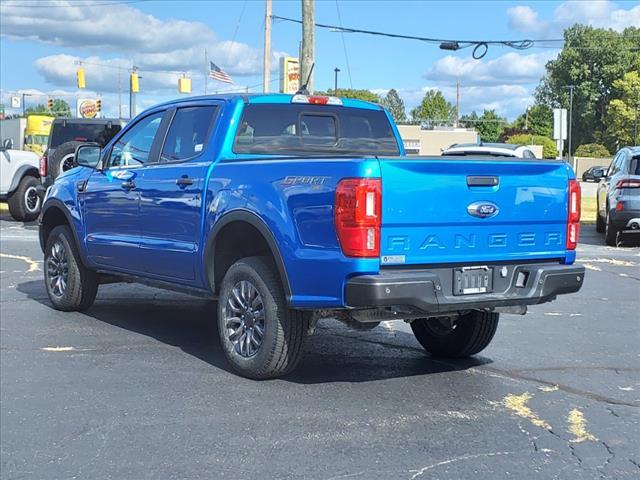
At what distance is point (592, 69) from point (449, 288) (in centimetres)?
9124

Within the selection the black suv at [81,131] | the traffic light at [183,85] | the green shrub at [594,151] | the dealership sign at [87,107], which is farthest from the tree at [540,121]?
the black suv at [81,131]

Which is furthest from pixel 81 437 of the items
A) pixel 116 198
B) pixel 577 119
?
pixel 577 119

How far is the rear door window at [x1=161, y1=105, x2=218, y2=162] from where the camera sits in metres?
6.07

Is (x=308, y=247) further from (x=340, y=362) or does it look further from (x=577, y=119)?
(x=577, y=119)

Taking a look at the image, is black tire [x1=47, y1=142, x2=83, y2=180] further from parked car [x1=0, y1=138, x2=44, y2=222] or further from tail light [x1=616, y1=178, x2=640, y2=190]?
tail light [x1=616, y1=178, x2=640, y2=190]

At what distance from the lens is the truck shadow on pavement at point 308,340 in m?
5.72

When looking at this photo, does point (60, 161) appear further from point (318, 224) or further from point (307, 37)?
point (318, 224)

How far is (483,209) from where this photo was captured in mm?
4855

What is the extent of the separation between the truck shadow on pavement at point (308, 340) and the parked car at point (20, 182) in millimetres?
9194

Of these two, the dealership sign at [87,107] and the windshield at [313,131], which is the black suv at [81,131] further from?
the dealership sign at [87,107]

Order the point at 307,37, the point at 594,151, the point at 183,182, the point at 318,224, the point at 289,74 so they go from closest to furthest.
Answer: the point at 318,224
the point at 183,182
the point at 307,37
the point at 289,74
the point at 594,151

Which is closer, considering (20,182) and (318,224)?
(318,224)

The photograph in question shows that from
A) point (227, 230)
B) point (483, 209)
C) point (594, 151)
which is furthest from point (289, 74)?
point (594, 151)

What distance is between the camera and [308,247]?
476cm
